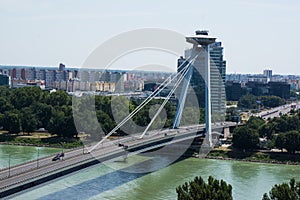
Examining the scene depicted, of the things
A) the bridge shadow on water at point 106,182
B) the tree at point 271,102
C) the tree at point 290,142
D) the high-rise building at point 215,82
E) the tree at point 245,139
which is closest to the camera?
the bridge shadow on water at point 106,182

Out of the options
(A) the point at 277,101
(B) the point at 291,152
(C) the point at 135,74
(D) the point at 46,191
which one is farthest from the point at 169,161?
(C) the point at 135,74

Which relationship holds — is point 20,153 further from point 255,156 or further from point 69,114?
point 255,156

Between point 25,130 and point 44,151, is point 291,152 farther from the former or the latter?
point 25,130

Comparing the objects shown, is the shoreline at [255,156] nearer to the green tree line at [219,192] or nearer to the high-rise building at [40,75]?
the green tree line at [219,192]

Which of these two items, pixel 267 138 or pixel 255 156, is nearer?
pixel 255 156

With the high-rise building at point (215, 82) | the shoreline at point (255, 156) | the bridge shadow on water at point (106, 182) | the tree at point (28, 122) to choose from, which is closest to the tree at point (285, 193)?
the bridge shadow on water at point (106, 182)

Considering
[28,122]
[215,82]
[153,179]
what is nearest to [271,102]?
[215,82]

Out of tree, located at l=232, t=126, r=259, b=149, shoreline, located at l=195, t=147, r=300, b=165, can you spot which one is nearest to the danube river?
shoreline, located at l=195, t=147, r=300, b=165
